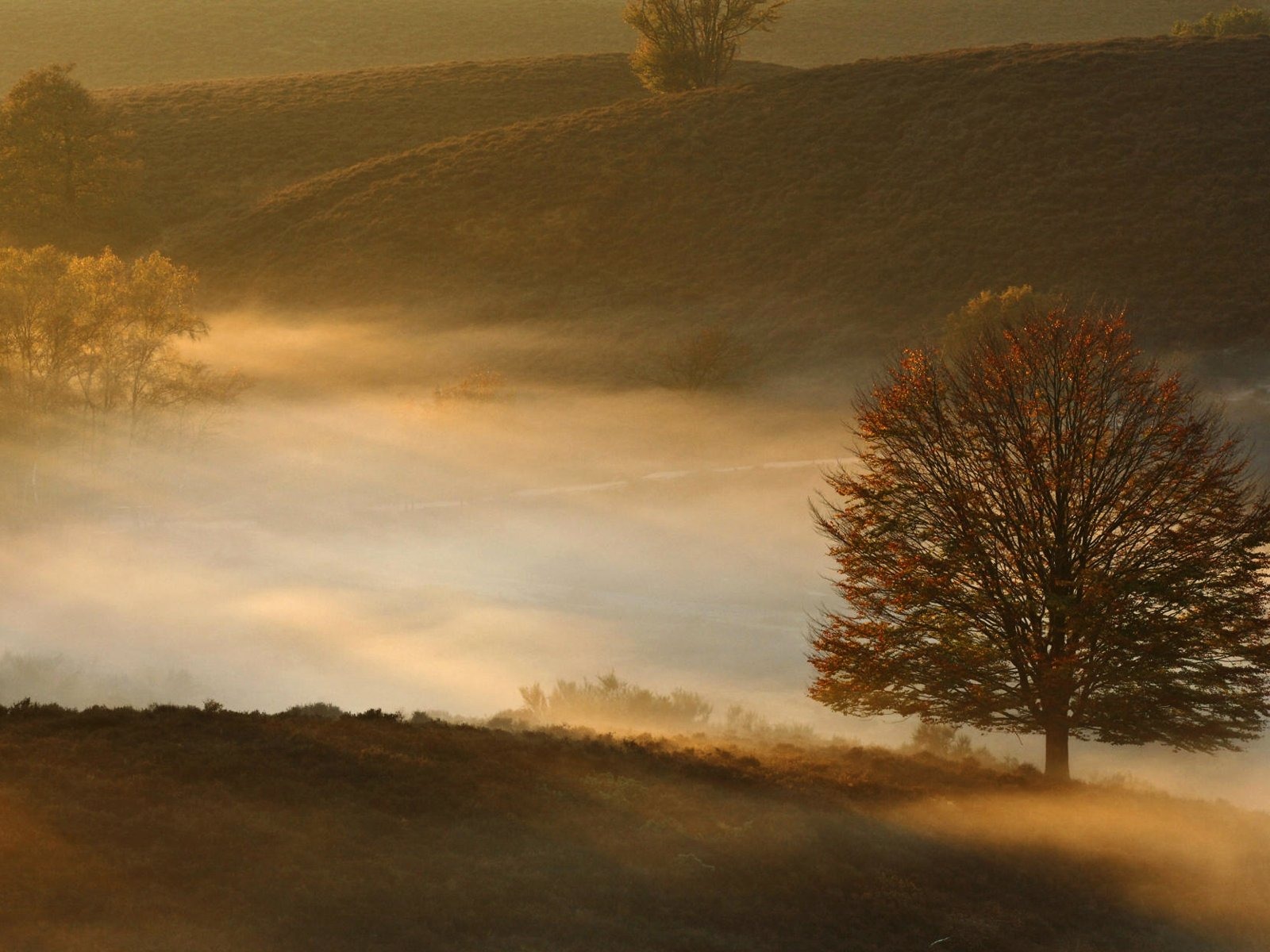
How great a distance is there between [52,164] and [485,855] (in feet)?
322

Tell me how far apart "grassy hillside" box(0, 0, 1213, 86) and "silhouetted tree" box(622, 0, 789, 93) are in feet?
196

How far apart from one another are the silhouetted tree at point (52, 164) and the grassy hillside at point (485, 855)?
89.4 meters

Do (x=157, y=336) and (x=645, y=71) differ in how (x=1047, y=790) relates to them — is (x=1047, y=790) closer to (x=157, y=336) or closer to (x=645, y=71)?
(x=157, y=336)

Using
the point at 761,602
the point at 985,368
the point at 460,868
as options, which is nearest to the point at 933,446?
the point at 985,368

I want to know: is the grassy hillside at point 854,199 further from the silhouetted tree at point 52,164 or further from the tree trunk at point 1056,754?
Answer: the tree trunk at point 1056,754

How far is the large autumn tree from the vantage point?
2158cm

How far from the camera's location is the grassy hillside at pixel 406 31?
16975 centimetres

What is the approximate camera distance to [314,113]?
398 ft

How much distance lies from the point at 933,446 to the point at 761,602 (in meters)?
29.2

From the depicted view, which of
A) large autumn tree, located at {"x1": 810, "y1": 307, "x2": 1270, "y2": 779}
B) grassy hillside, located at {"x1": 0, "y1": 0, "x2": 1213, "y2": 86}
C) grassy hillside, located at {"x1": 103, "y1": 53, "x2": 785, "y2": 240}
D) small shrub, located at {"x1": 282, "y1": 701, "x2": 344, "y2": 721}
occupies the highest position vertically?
grassy hillside, located at {"x1": 0, "y1": 0, "x2": 1213, "y2": 86}

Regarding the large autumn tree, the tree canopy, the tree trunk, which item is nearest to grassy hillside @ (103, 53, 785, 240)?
the tree canopy

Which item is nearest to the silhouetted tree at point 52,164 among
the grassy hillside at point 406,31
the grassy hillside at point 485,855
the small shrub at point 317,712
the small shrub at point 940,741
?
the grassy hillside at point 406,31

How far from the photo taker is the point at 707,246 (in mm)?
88625

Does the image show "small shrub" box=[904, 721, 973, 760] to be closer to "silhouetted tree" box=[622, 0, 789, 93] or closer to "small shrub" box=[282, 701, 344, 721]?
"small shrub" box=[282, 701, 344, 721]
